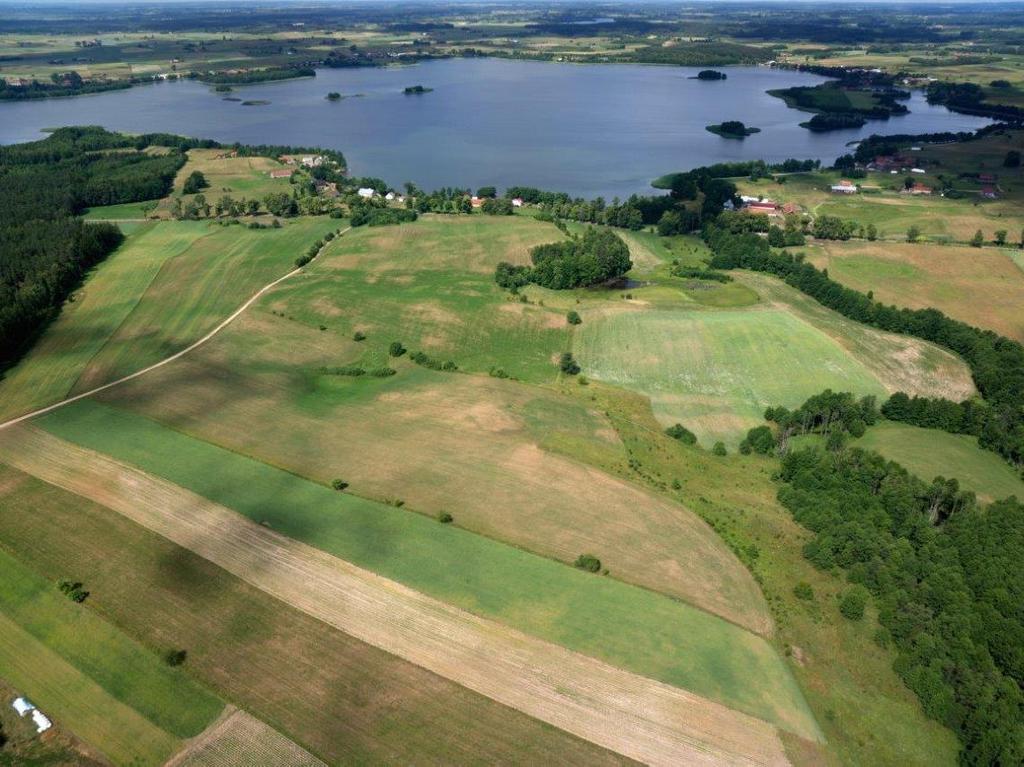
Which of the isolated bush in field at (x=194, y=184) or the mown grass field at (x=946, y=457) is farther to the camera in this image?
the isolated bush in field at (x=194, y=184)

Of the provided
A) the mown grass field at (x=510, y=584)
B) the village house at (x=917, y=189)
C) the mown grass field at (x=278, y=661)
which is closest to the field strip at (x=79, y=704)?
the mown grass field at (x=278, y=661)

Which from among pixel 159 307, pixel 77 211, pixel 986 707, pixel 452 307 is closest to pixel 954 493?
pixel 986 707

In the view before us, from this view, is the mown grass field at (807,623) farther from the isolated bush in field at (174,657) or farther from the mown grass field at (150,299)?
the mown grass field at (150,299)

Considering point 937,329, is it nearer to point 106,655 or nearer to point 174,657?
point 174,657

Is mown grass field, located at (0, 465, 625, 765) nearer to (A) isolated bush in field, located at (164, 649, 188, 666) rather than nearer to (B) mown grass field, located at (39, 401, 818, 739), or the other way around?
(A) isolated bush in field, located at (164, 649, 188, 666)

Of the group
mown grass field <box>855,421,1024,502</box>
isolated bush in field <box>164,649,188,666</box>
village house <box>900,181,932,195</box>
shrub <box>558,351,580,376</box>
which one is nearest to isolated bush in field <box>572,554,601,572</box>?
isolated bush in field <box>164,649,188,666</box>
